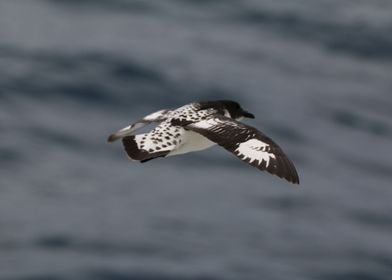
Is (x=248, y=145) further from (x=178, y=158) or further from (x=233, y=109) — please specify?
(x=178, y=158)

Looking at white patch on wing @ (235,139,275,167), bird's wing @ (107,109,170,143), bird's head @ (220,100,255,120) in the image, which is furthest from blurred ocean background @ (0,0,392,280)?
white patch on wing @ (235,139,275,167)

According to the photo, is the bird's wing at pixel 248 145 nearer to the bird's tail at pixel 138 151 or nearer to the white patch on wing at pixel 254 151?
the white patch on wing at pixel 254 151

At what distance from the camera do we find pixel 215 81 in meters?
22.0

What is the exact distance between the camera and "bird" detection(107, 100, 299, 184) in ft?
29.6

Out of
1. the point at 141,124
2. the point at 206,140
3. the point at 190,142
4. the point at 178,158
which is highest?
the point at 178,158

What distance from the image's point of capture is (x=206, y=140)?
9.88 metres

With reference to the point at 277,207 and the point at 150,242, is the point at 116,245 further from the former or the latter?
the point at 277,207

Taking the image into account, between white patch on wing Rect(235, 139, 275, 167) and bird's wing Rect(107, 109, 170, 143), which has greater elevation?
bird's wing Rect(107, 109, 170, 143)

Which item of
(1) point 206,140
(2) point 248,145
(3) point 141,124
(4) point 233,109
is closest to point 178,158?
(4) point 233,109

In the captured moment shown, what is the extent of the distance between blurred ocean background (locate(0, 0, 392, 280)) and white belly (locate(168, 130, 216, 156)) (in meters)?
9.39

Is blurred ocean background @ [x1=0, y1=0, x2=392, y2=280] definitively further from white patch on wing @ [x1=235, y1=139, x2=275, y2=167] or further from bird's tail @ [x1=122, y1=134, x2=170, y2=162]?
white patch on wing @ [x1=235, y1=139, x2=275, y2=167]

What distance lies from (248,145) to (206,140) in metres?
0.72

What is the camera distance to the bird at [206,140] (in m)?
9.02

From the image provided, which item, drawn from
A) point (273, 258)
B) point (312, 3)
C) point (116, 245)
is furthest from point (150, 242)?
point (312, 3)
